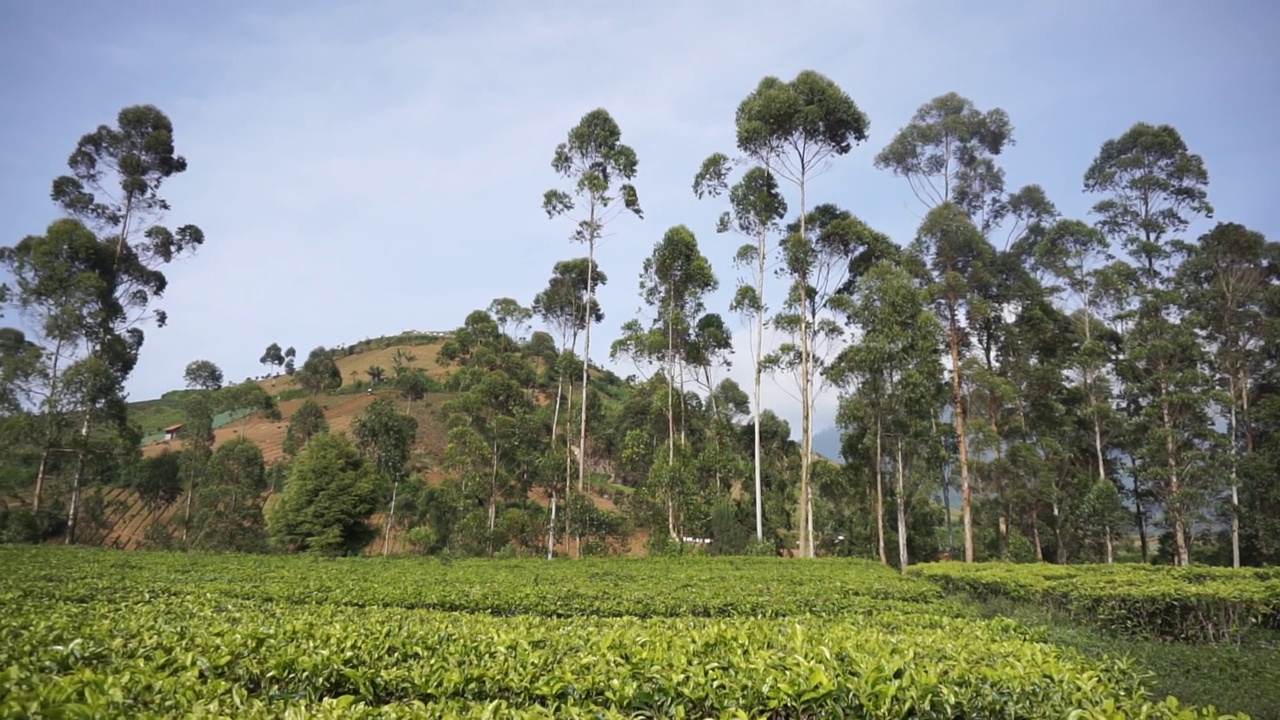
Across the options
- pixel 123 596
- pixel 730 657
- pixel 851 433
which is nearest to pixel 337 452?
pixel 123 596

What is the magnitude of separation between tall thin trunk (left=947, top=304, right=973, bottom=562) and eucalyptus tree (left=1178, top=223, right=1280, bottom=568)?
791cm

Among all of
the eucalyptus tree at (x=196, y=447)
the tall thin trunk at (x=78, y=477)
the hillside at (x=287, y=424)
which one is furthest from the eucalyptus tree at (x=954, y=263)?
the eucalyptus tree at (x=196, y=447)

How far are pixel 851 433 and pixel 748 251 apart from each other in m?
8.03

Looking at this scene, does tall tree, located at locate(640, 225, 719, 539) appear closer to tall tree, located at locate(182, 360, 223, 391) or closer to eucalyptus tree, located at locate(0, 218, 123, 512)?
eucalyptus tree, located at locate(0, 218, 123, 512)

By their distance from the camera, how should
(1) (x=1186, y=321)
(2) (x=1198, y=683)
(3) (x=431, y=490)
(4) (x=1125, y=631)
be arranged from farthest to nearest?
1. (3) (x=431, y=490)
2. (1) (x=1186, y=321)
3. (4) (x=1125, y=631)
4. (2) (x=1198, y=683)

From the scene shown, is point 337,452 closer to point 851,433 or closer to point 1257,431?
point 851,433

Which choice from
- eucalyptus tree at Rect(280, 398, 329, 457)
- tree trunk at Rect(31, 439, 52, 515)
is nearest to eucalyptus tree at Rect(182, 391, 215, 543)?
eucalyptus tree at Rect(280, 398, 329, 457)

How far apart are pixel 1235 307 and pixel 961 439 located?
11387 millimetres

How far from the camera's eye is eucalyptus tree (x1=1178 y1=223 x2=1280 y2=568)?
21.9 m

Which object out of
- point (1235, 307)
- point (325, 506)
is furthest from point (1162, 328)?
point (325, 506)

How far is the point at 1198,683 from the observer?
5.86 metres

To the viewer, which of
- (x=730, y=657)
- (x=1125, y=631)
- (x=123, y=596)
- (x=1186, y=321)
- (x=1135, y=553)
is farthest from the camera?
(x=1135, y=553)

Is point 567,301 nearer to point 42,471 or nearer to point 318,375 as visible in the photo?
point 42,471

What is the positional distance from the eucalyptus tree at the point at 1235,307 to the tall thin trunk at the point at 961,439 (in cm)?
791
